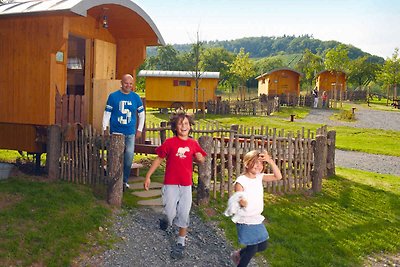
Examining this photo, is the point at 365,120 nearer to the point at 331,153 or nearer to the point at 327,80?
the point at 331,153

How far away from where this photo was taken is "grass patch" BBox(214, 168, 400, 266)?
7.28 meters

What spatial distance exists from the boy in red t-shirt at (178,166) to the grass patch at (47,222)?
1357mm

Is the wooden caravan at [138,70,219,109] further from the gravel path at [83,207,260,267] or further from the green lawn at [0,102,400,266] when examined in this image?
the gravel path at [83,207,260,267]

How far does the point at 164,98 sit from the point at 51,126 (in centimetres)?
2603

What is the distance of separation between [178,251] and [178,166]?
52.4 inches

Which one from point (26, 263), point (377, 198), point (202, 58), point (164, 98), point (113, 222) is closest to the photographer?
point (26, 263)

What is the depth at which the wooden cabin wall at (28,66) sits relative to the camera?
8586mm

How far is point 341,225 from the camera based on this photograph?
8758 millimetres

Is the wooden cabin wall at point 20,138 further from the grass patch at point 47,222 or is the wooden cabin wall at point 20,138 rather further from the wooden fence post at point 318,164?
the wooden fence post at point 318,164

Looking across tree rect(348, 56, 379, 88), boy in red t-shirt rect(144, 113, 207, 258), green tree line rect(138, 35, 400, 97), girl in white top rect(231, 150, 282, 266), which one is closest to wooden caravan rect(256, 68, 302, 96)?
green tree line rect(138, 35, 400, 97)

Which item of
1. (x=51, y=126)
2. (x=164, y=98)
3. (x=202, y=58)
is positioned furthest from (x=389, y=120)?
(x=202, y=58)

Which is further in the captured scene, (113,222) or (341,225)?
(341,225)

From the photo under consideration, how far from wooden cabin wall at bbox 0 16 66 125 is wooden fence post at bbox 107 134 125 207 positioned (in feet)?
6.76

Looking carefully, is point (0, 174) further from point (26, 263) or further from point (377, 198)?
point (377, 198)
